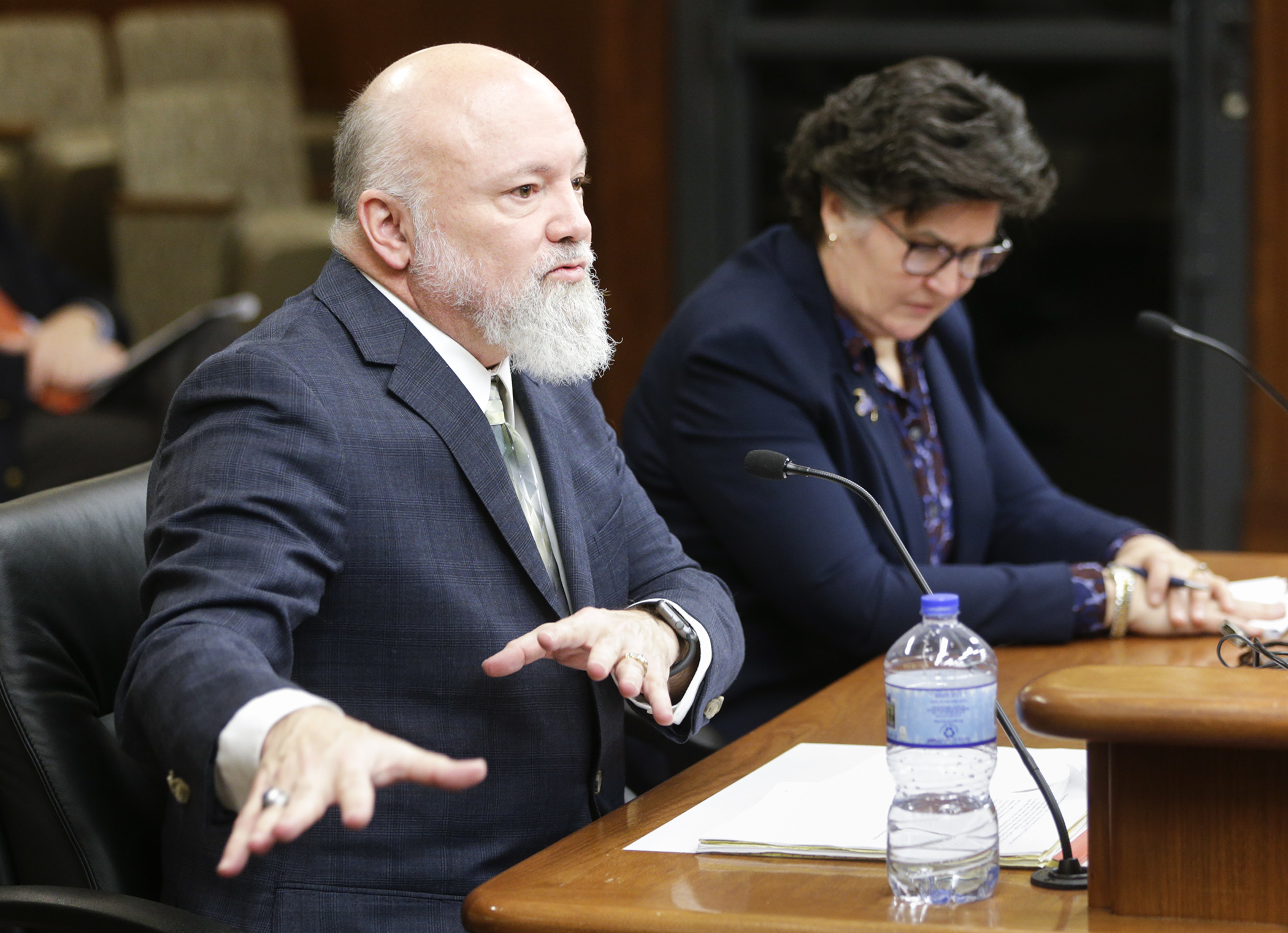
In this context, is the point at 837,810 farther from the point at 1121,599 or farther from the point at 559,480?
the point at 1121,599

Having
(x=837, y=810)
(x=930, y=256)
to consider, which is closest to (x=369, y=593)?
(x=837, y=810)

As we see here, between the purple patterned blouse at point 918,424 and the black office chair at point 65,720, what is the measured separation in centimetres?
103

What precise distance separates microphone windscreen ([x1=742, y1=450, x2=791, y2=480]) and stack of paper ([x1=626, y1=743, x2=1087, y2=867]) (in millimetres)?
272

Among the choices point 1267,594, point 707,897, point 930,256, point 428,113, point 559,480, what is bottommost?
point 1267,594

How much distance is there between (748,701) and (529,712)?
0.66 m

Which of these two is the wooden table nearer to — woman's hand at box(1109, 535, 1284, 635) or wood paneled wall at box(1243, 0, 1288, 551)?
woman's hand at box(1109, 535, 1284, 635)

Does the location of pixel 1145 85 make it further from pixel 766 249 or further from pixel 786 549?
pixel 786 549

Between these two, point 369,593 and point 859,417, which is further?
point 859,417

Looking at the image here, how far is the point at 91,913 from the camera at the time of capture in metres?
1.25

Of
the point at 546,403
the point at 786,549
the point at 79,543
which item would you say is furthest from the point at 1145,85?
the point at 79,543

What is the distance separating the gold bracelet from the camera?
1.95 m

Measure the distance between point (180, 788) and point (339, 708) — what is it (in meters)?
0.13

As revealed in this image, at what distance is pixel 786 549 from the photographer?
192 centimetres

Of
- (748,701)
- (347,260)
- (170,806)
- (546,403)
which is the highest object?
(347,260)
